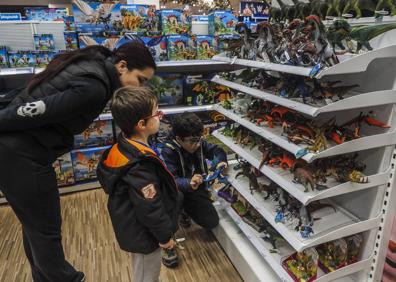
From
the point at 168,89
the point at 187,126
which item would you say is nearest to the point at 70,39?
the point at 168,89

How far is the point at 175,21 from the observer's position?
2.71 meters

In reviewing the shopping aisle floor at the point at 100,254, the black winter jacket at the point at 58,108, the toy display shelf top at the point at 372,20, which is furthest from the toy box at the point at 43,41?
the toy display shelf top at the point at 372,20

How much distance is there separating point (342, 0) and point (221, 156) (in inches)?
43.5

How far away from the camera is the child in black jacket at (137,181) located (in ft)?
4.28

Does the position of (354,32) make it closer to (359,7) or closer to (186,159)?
(359,7)

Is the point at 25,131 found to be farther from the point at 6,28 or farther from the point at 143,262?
the point at 6,28

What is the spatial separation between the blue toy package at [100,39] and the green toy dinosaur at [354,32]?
1833 millimetres

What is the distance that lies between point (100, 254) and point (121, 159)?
3.51ft

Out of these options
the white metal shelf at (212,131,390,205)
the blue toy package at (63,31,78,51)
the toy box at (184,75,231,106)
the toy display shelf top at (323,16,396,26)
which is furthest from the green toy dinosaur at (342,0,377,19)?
the blue toy package at (63,31,78,51)

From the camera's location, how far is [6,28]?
8.18 ft

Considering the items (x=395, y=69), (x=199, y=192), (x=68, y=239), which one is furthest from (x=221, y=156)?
(x=68, y=239)

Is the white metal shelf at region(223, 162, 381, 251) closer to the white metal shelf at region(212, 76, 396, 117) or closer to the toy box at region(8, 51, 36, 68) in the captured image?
the white metal shelf at region(212, 76, 396, 117)

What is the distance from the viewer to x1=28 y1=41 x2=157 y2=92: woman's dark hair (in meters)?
1.28

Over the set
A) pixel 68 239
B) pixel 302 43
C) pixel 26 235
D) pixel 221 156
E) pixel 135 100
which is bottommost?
pixel 68 239
